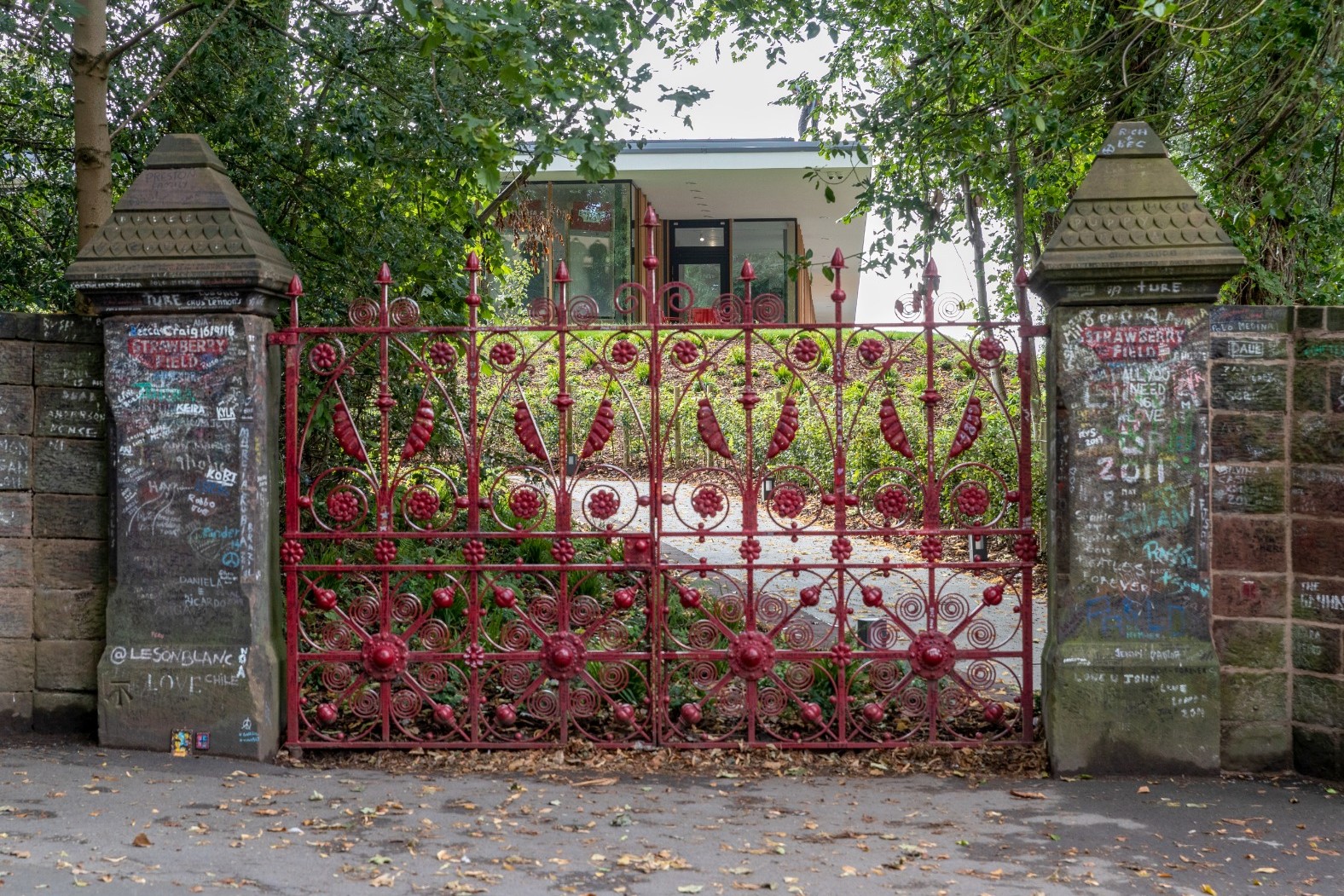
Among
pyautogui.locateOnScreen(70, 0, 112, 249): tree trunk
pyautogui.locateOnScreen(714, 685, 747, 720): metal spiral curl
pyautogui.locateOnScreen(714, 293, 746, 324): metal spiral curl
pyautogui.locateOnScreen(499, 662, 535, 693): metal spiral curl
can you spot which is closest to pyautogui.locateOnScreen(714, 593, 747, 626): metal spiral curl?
pyautogui.locateOnScreen(714, 685, 747, 720): metal spiral curl

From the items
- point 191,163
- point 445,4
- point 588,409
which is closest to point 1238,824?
point 445,4

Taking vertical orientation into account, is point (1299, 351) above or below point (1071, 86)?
below

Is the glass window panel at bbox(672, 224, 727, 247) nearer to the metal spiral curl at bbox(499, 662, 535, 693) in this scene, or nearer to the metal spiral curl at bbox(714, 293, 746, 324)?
the metal spiral curl at bbox(714, 293, 746, 324)

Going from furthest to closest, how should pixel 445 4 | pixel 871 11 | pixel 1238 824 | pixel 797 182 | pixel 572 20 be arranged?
pixel 797 182
pixel 871 11
pixel 572 20
pixel 445 4
pixel 1238 824

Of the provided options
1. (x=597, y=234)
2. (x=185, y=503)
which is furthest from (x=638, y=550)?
(x=597, y=234)

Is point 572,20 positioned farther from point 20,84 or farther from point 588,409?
point 588,409

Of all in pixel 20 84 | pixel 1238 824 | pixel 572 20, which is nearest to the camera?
pixel 1238 824

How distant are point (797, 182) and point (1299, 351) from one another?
14.7m

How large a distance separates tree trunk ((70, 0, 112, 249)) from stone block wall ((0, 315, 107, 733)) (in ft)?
3.34

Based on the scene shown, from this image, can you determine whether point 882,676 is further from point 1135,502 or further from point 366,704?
point 366,704

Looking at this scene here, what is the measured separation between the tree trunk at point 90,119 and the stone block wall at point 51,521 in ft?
3.34

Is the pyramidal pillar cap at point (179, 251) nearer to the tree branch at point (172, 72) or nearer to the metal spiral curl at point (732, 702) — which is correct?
the tree branch at point (172, 72)

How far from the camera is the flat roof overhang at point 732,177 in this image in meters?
18.4

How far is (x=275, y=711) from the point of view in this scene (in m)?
5.62
